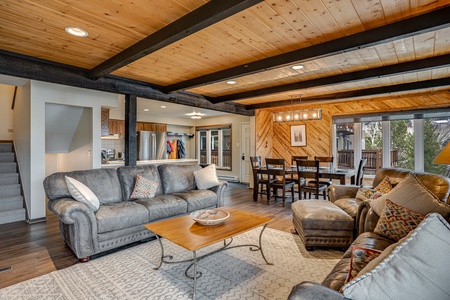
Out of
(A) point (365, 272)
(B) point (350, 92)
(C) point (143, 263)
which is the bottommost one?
(C) point (143, 263)

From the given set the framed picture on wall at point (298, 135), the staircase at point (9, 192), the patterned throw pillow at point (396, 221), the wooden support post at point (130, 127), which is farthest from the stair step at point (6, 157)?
the framed picture on wall at point (298, 135)

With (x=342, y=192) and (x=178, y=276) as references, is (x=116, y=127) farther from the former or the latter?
(x=342, y=192)

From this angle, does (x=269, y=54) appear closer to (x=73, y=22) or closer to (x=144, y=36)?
(x=144, y=36)

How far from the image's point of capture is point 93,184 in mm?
3279

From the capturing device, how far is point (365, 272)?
98 centimetres

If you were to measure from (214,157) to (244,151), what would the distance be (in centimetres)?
163

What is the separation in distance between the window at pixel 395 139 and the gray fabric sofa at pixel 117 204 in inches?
153

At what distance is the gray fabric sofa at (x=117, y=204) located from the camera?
2641 mm

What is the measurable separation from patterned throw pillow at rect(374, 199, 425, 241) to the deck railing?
165 inches

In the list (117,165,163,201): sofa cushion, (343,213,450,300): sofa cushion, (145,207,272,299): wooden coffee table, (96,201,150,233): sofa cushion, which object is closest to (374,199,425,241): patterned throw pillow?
(145,207,272,299): wooden coffee table

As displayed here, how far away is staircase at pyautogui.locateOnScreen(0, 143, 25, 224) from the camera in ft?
13.4

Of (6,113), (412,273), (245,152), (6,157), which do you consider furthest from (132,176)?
(245,152)

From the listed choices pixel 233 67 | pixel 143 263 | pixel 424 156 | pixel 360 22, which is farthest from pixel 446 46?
pixel 143 263

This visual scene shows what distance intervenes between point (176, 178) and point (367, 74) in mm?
3572
